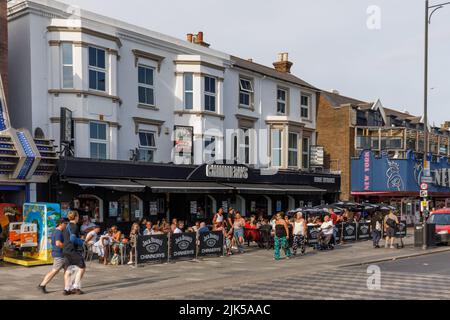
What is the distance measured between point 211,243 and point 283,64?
21.7 metres

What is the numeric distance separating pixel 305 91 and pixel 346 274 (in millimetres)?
21010

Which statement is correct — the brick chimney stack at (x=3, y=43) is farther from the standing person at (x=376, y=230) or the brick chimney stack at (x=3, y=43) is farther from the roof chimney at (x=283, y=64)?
the roof chimney at (x=283, y=64)

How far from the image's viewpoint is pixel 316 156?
33844 mm

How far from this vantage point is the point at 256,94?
31062 mm

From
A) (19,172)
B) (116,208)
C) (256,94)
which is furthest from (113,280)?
(256,94)

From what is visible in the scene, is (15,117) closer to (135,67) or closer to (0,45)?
(0,45)

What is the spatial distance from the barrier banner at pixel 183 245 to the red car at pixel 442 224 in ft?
39.8

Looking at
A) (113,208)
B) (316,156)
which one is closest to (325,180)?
(316,156)

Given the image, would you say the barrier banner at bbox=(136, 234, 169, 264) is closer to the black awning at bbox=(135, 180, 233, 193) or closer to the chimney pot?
the black awning at bbox=(135, 180, 233, 193)

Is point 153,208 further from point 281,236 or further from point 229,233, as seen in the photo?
point 281,236

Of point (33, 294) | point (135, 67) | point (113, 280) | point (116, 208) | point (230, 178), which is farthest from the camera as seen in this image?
point (230, 178)

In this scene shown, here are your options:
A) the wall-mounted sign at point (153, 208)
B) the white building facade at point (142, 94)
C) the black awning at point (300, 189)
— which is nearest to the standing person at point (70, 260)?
the white building facade at point (142, 94)

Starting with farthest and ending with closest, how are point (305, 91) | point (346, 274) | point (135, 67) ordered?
point (305, 91) < point (135, 67) < point (346, 274)

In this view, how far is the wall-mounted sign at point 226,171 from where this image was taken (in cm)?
2623
